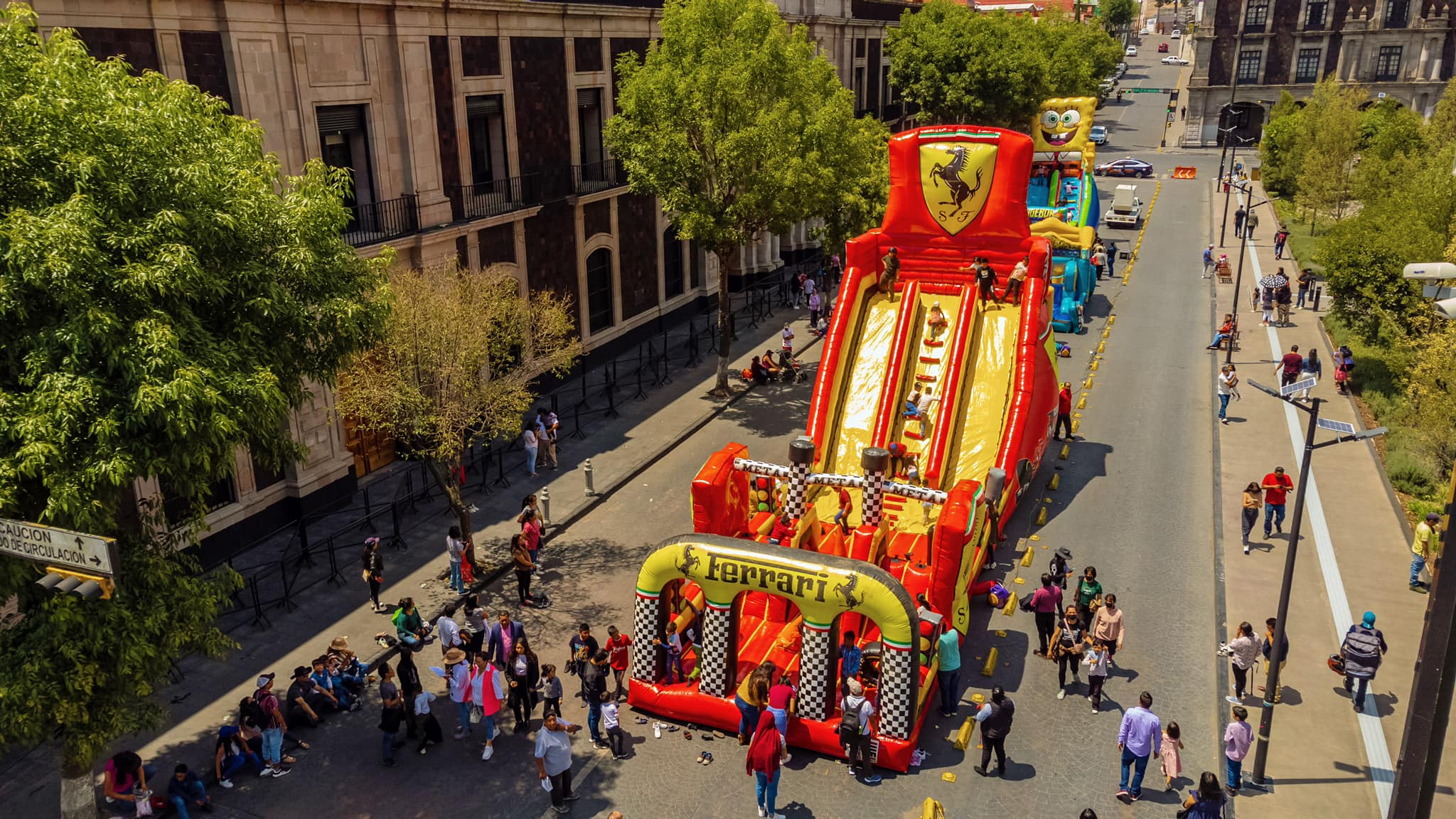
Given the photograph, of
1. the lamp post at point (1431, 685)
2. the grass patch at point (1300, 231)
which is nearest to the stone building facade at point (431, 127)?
the lamp post at point (1431, 685)

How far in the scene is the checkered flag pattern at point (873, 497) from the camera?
1802cm

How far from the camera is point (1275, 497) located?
21.2m

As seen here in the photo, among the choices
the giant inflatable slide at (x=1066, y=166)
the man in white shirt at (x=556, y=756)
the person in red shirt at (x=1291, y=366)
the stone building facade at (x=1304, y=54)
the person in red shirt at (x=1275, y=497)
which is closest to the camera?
the man in white shirt at (x=556, y=756)

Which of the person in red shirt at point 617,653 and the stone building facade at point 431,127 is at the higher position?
the stone building facade at point 431,127

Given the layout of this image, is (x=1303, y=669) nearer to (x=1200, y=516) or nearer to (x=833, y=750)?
(x=1200, y=516)

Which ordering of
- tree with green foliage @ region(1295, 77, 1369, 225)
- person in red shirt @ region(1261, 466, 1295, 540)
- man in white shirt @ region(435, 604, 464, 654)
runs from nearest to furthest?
man in white shirt @ region(435, 604, 464, 654) → person in red shirt @ region(1261, 466, 1295, 540) → tree with green foliage @ region(1295, 77, 1369, 225)

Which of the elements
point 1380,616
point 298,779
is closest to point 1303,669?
→ point 1380,616

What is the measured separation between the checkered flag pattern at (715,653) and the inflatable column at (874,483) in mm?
3866

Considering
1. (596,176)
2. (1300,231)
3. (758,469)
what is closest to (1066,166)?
(1300,231)

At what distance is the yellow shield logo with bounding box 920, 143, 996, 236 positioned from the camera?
23016 millimetres

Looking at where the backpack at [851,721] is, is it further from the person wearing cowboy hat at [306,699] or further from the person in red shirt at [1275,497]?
the person in red shirt at [1275,497]

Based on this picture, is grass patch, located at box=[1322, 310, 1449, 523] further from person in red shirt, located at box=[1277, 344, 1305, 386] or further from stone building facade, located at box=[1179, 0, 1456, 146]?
stone building facade, located at box=[1179, 0, 1456, 146]

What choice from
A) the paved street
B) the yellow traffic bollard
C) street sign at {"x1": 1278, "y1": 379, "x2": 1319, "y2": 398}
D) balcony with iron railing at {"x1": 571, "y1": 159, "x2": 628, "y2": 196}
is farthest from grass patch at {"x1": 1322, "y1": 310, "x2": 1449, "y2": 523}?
balcony with iron railing at {"x1": 571, "y1": 159, "x2": 628, "y2": 196}

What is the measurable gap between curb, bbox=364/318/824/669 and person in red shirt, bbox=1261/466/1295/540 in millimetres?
13849
